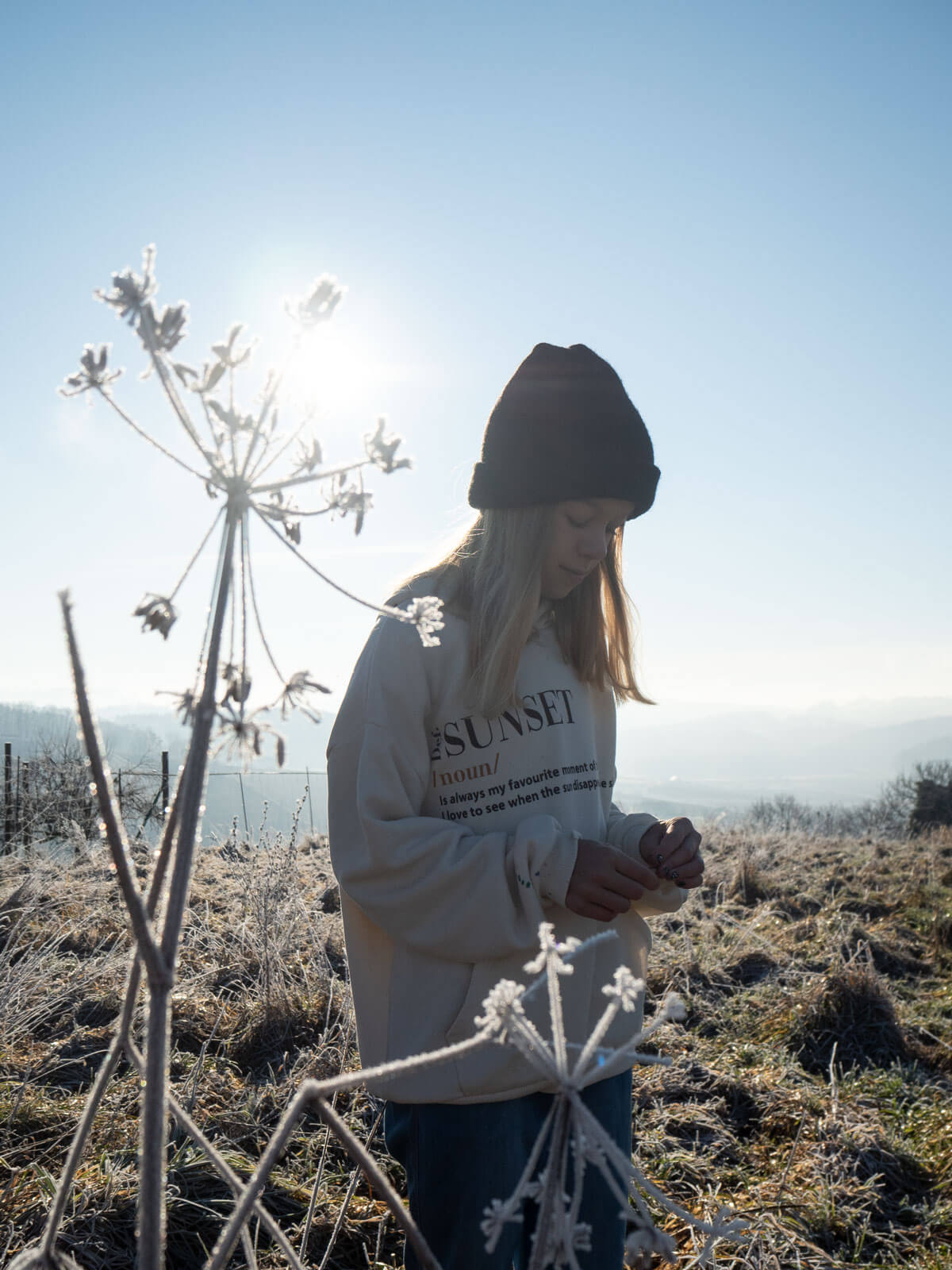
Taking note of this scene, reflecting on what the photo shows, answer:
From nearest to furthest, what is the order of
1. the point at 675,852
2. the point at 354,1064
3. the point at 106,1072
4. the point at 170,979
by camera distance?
1. the point at 170,979
2. the point at 106,1072
3. the point at 675,852
4. the point at 354,1064

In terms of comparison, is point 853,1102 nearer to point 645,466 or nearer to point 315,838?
point 645,466

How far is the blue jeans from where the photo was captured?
4.40ft

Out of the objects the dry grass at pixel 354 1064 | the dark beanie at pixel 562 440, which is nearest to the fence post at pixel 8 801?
the dry grass at pixel 354 1064

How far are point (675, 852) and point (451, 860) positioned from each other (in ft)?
1.38

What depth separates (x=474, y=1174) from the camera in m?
1.36

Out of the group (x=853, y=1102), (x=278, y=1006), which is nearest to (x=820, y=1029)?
(x=853, y=1102)

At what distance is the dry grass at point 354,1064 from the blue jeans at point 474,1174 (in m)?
0.21

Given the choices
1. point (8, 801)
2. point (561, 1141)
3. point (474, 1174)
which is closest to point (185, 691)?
point (561, 1141)

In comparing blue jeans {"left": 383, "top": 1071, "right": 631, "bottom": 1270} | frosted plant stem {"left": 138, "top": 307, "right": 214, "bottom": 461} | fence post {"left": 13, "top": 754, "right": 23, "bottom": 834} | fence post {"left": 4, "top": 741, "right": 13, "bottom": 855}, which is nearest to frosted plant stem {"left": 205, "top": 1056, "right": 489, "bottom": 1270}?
frosted plant stem {"left": 138, "top": 307, "right": 214, "bottom": 461}

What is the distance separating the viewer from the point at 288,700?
20.8 inches

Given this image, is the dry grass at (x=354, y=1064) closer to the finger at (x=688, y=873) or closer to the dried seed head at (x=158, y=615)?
the finger at (x=688, y=873)

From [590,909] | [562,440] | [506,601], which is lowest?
[590,909]

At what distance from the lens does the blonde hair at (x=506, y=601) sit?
163 cm

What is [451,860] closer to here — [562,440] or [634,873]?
[634,873]
